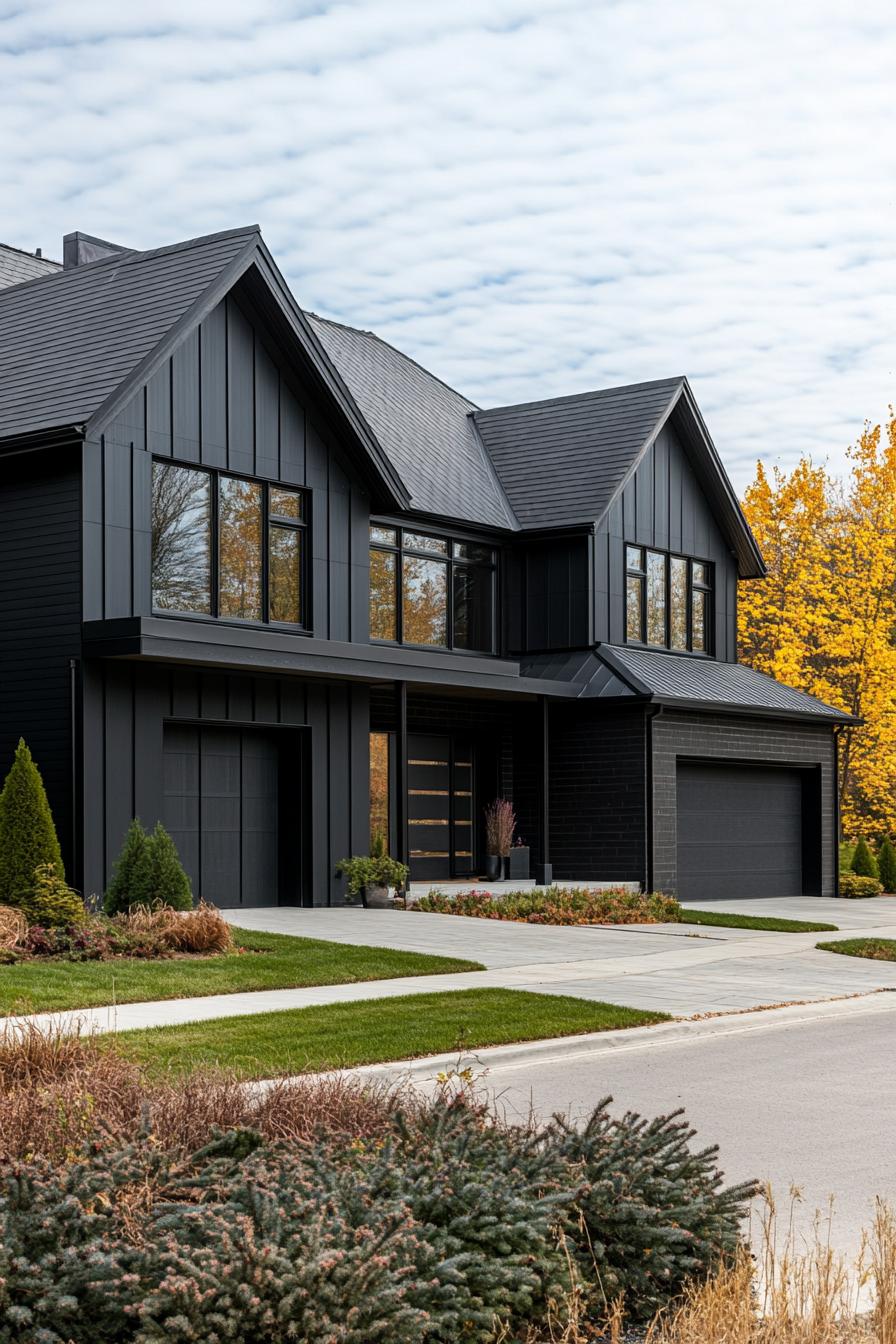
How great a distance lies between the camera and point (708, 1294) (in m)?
4.96

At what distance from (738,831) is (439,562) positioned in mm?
7855

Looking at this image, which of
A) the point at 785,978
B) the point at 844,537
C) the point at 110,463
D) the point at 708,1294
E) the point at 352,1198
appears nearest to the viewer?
the point at 708,1294

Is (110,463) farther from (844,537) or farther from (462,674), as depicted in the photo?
(844,537)

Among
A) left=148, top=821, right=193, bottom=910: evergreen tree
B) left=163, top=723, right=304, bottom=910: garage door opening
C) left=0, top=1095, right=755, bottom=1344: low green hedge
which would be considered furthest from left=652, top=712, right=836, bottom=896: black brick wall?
left=0, top=1095, right=755, bottom=1344: low green hedge

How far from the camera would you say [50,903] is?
17.0 m

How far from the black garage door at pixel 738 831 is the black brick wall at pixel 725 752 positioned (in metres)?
0.48

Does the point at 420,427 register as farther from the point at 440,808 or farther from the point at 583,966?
the point at 583,966

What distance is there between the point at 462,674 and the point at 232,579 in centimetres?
425

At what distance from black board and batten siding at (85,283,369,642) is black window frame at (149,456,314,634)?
93 mm

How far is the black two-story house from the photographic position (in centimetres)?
2036

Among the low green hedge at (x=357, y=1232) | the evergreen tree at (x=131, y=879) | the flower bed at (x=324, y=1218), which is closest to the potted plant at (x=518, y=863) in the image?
→ the evergreen tree at (x=131, y=879)

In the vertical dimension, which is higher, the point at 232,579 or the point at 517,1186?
the point at 232,579

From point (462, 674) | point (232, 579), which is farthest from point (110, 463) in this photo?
point (462, 674)

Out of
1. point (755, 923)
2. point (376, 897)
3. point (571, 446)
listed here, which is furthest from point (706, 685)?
point (376, 897)
